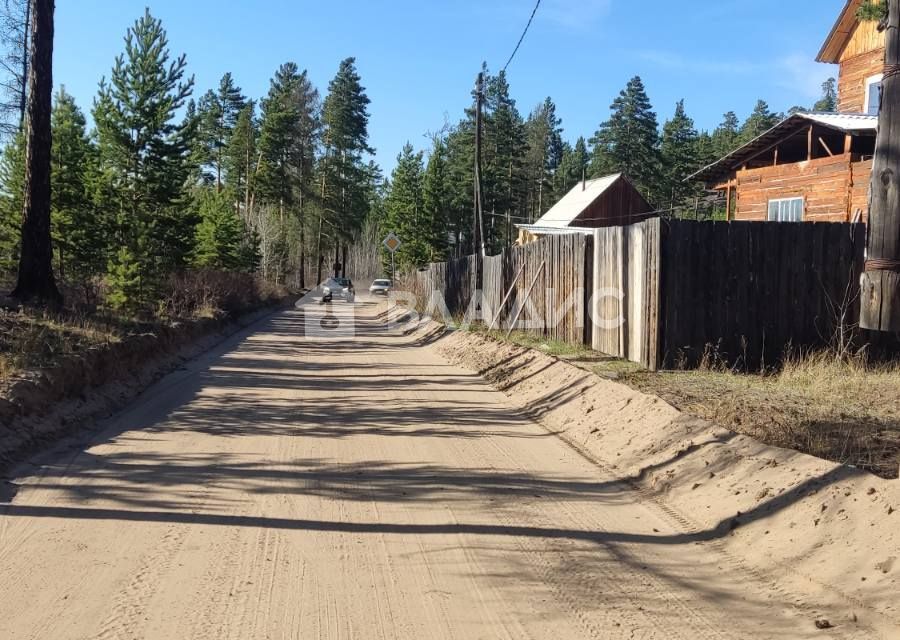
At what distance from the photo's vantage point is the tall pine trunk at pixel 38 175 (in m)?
14.3

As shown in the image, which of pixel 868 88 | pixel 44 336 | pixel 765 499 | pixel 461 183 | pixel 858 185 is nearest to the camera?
pixel 765 499

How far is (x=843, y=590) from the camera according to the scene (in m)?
4.15

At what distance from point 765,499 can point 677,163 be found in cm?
7175

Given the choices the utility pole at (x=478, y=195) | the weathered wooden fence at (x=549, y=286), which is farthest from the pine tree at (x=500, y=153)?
the weathered wooden fence at (x=549, y=286)

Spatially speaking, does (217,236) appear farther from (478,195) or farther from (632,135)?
(632,135)

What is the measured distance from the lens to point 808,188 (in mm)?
21344

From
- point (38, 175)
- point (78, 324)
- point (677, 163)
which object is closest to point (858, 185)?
point (78, 324)

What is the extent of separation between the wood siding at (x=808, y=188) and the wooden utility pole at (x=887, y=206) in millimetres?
17157

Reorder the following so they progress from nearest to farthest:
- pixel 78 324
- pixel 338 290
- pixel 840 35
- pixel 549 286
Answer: pixel 78 324 < pixel 549 286 < pixel 840 35 < pixel 338 290

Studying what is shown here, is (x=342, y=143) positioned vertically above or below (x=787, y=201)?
above

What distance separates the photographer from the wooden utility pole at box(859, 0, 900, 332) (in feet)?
13.9

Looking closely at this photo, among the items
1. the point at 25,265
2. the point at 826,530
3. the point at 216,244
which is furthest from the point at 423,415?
the point at 216,244

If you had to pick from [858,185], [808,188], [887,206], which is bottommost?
[887,206]

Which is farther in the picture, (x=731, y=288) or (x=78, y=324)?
(x=78, y=324)
